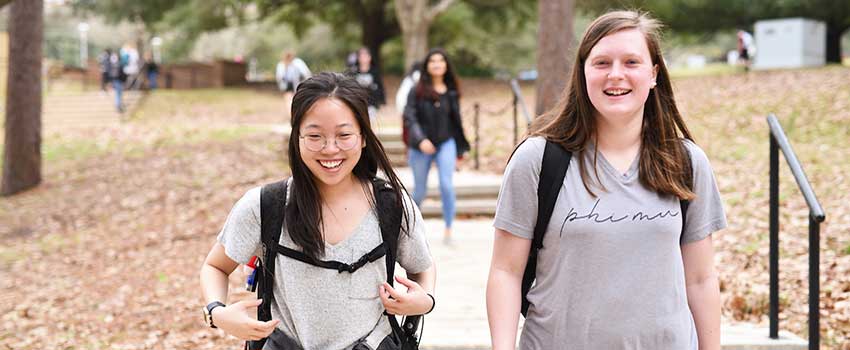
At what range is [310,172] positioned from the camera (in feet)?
7.98

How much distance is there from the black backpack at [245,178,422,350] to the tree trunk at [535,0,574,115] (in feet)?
29.5

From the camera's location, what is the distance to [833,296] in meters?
6.00

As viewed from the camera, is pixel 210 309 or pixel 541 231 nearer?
pixel 541 231

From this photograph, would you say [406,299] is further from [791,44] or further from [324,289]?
[791,44]

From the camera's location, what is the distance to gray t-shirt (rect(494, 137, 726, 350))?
216 centimetres

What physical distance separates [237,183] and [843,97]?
10.7m

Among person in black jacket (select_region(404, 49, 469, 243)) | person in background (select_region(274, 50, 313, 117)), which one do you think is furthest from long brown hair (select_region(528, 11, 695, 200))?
person in background (select_region(274, 50, 313, 117))

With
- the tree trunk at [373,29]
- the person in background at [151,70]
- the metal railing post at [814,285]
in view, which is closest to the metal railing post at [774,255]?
the metal railing post at [814,285]

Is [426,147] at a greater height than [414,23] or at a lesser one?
lesser

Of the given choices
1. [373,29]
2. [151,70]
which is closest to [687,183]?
[151,70]

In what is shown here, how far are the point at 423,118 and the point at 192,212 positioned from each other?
4.18 metres

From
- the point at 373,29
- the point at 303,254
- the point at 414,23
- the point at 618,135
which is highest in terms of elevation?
the point at 373,29

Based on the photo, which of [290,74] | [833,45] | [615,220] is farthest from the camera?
[833,45]

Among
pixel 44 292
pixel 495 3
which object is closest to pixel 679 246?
pixel 44 292
